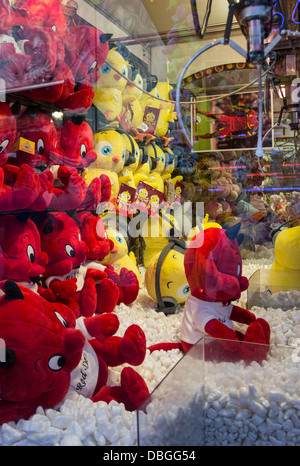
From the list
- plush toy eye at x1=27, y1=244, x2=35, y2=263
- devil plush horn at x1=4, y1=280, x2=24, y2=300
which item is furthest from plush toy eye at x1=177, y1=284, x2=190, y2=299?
devil plush horn at x1=4, y1=280, x2=24, y2=300

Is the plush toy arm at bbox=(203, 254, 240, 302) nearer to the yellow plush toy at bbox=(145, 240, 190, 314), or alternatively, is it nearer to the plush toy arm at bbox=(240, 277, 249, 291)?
the plush toy arm at bbox=(240, 277, 249, 291)

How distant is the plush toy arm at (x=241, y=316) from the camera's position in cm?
138

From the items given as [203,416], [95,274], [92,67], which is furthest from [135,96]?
[203,416]

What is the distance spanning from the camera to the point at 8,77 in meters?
1.14

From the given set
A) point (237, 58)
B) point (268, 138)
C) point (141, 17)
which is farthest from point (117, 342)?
point (141, 17)

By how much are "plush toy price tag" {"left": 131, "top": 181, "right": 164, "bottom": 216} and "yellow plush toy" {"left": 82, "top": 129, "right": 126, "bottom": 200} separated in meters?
0.19

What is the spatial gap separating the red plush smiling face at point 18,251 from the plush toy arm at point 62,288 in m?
0.17

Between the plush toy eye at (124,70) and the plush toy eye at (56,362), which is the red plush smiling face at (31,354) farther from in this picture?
the plush toy eye at (124,70)

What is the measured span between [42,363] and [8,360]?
0.08 metres

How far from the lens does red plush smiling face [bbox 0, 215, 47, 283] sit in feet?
3.76

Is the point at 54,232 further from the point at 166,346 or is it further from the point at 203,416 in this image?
the point at 203,416

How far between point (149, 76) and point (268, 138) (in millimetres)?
415

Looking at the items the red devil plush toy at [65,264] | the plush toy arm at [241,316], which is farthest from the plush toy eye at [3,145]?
the plush toy arm at [241,316]
